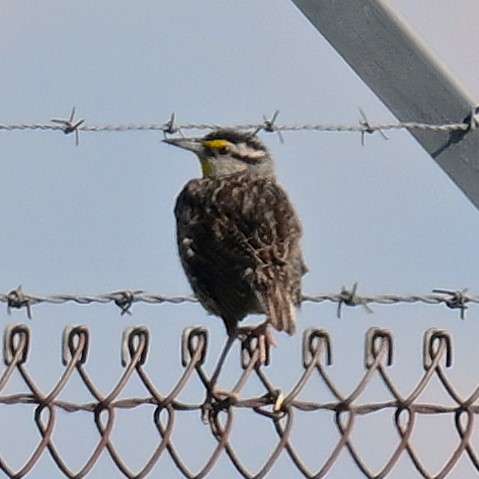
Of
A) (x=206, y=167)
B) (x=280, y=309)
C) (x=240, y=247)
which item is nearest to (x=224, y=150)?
(x=206, y=167)

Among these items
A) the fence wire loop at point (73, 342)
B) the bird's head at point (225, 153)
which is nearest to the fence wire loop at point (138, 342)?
the fence wire loop at point (73, 342)

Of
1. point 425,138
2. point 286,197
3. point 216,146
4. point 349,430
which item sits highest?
point 216,146

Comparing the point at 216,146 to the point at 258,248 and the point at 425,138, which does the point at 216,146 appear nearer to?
the point at 258,248

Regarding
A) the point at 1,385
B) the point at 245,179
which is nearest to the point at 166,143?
the point at 245,179

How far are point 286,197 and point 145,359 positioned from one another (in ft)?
7.85

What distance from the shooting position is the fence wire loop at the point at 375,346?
6.20 m

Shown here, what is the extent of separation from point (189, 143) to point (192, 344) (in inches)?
103

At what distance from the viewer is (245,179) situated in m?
8.42

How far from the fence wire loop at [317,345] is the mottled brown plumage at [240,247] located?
940mm

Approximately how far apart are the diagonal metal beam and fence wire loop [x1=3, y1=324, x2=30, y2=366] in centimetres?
167

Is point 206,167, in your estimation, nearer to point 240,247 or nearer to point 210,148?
point 210,148

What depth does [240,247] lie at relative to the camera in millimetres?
7551

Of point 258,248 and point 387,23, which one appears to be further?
point 258,248

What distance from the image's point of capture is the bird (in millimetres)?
7414
